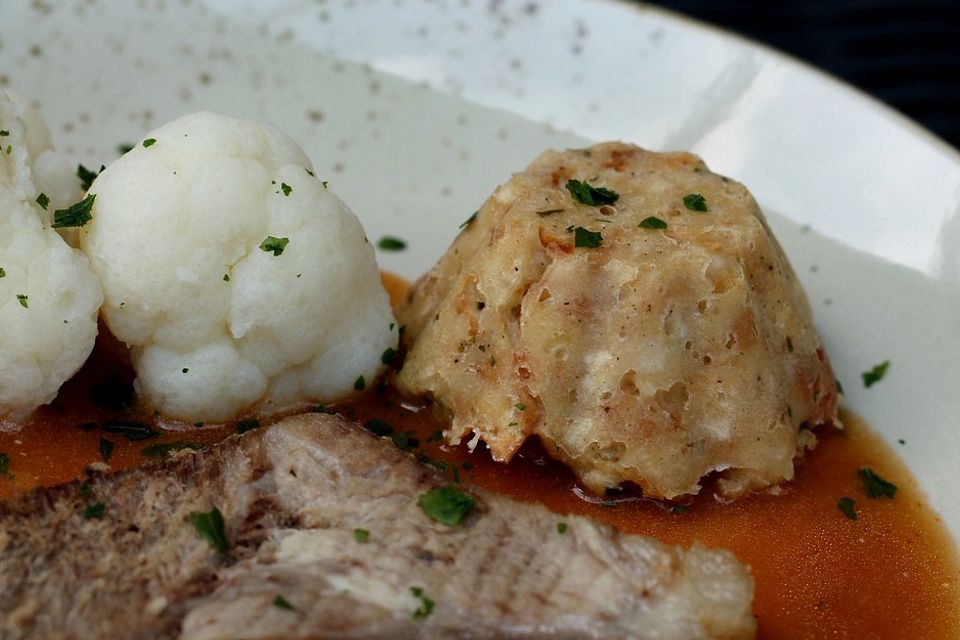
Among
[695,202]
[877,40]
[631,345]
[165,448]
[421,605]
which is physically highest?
[877,40]

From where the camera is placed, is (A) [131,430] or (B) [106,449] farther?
(A) [131,430]

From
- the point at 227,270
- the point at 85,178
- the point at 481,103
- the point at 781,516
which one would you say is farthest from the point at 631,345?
the point at 481,103

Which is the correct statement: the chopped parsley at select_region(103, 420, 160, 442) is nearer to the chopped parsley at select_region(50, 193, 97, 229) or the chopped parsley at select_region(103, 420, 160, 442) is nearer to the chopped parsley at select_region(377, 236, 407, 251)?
the chopped parsley at select_region(50, 193, 97, 229)

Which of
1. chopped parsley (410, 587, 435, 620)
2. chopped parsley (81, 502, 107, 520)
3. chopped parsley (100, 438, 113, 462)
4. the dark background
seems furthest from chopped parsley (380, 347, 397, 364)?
the dark background

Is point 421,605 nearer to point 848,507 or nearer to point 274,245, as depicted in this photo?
point 274,245

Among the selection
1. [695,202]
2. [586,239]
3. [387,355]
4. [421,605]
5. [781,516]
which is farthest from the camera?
[387,355]

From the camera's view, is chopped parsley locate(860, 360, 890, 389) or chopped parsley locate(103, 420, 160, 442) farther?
chopped parsley locate(860, 360, 890, 389)

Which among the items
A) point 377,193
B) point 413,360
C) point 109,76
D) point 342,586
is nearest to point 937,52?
point 377,193
